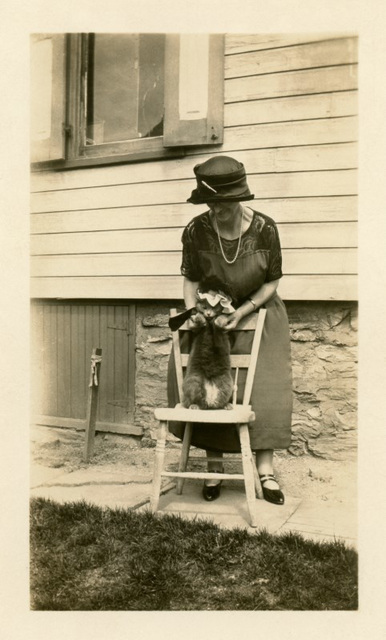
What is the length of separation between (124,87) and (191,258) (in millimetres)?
1942

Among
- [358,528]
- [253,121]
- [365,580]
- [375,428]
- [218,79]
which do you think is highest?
[218,79]

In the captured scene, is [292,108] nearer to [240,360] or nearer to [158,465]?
[240,360]

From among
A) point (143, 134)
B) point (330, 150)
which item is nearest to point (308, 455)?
point (330, 150)

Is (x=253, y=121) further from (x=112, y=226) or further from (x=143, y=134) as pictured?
(x=112, y=226)

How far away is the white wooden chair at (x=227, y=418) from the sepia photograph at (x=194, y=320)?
0.01 m

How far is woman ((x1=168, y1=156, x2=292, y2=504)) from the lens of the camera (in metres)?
3.25

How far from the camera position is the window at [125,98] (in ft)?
13.7

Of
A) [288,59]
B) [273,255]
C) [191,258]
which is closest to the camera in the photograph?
[273,255]

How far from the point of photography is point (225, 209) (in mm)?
3238

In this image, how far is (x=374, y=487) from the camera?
8.53ft

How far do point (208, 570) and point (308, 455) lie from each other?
185cm

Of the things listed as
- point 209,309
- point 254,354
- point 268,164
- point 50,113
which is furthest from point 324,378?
point 50,113

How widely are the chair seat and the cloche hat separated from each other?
119 centimetres

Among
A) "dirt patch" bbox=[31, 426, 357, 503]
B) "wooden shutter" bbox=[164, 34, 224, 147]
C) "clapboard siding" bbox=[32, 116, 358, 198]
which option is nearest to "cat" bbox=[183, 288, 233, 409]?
"dirt patch" bbox=[31, 426, 357, 503]
